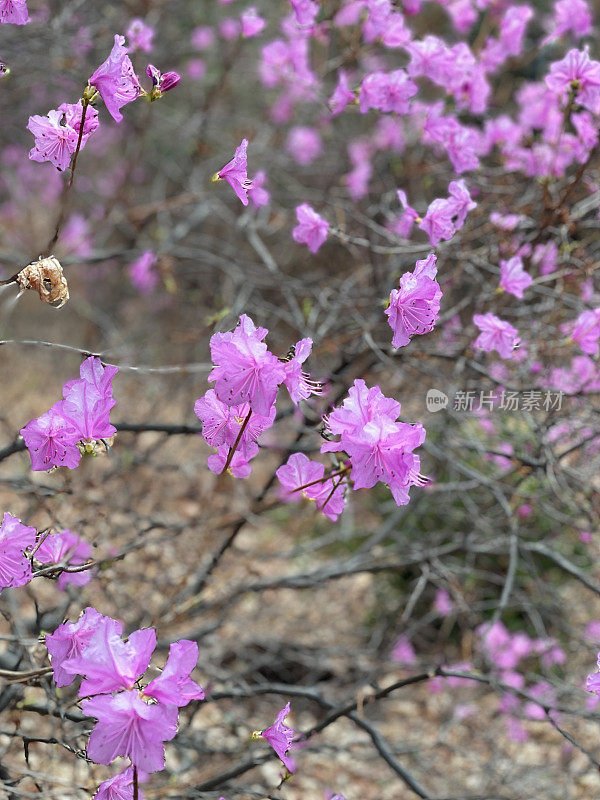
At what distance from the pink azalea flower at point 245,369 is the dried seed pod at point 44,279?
30cm

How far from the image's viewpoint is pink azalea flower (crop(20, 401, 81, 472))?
4.02 feet

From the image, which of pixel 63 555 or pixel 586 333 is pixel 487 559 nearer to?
pixel 586 333

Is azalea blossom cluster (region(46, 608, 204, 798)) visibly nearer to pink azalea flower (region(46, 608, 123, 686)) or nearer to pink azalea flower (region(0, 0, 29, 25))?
pink azalea flower (region(46, 608, 123, 686))

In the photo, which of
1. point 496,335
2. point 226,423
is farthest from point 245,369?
point 496,335

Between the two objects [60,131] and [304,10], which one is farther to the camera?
[304,10]

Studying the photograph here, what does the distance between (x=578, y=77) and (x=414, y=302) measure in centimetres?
96

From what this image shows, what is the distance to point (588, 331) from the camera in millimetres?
1812

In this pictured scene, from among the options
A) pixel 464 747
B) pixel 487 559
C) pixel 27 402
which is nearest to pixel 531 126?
pixel 487 559

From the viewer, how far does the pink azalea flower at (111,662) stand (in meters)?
0.96

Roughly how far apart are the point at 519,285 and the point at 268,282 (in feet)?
4.64

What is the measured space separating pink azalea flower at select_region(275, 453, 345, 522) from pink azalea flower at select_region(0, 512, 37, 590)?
0.40 m

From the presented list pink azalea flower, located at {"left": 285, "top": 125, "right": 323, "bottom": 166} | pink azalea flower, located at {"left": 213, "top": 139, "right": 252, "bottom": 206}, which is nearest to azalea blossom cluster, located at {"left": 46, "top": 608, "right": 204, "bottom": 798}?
pink azalea flower, located at {"left": 213, "top": 139, "right": 252, "bottom": 206}

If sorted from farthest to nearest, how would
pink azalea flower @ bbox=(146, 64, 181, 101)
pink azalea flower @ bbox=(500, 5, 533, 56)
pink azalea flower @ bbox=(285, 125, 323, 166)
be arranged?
1. pink azalea flower @ bbox=(285, 125, 323, 166)
2. pink azalea flower @ bbox=(500, 5, 533, 56)
3. pink azalea flower @ bbox=(146, 64, 181, 101)

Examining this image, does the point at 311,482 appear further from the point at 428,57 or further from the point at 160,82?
the point at 428,57
